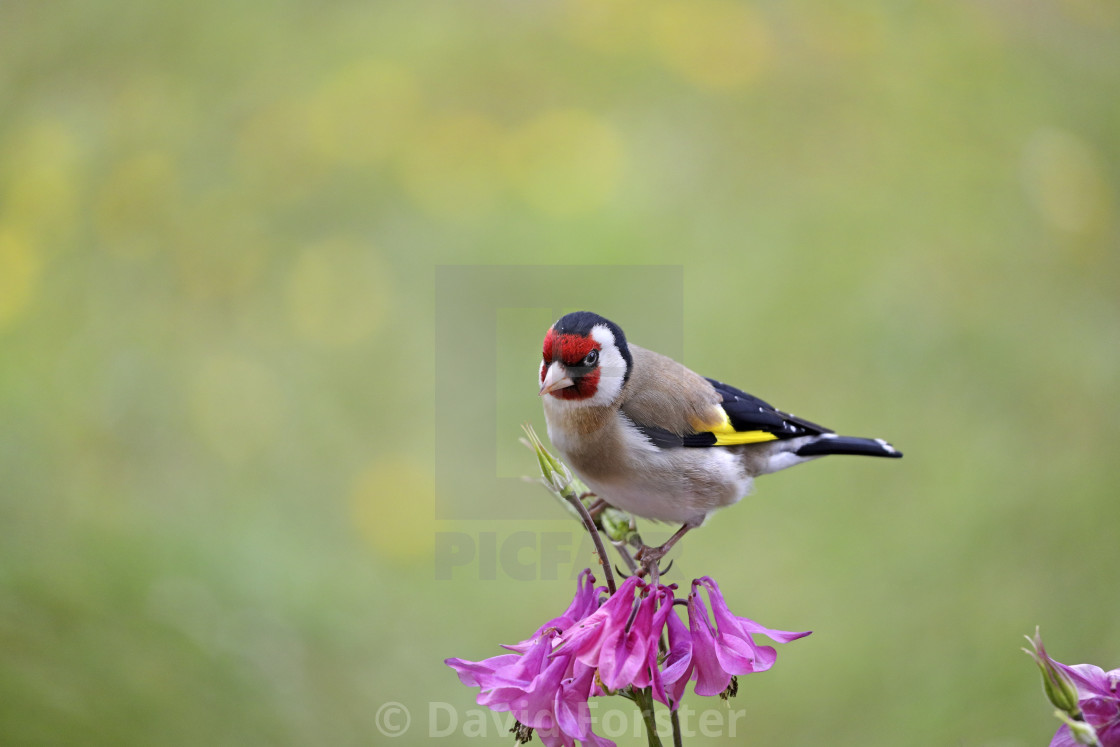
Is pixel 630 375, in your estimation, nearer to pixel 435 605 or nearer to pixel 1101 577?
pixel 435 605

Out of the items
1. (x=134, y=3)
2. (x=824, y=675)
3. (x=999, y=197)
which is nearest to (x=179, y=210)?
(x=134, y=3)

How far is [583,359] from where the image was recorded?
4.83ft

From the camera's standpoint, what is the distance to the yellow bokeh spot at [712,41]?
3.89 metres

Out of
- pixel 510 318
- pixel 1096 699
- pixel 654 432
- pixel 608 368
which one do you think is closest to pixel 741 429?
pixel 654 432

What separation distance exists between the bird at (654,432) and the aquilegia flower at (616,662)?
37 centimetres

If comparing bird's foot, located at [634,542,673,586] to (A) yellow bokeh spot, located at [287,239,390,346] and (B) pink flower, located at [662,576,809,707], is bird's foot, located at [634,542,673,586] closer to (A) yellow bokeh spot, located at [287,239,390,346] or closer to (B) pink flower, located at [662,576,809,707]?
(B) pink flower, located at [662,576,809,707]

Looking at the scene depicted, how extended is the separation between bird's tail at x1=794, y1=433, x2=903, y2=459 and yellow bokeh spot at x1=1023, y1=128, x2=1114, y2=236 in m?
2.39

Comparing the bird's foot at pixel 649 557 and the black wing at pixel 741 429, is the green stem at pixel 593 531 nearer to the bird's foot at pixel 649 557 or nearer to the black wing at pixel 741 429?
the bird's foot at pixel 649 557

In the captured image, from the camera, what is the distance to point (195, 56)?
3.63 metres

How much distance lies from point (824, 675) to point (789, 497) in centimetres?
62

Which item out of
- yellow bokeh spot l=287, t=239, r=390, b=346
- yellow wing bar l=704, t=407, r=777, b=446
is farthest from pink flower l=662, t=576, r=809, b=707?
yellow bokeh spot l=287, t=239, r=390, b=346

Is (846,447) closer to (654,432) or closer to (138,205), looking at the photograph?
(654,432)

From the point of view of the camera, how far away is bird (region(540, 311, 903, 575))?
150 cm

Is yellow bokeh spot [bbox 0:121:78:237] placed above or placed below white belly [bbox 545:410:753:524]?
above
